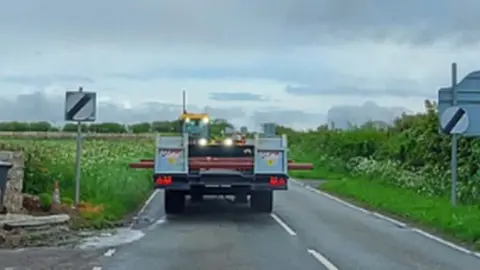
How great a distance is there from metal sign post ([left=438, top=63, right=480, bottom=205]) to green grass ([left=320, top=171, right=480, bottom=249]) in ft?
3.53

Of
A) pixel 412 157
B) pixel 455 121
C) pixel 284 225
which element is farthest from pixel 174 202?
pixel 412 157

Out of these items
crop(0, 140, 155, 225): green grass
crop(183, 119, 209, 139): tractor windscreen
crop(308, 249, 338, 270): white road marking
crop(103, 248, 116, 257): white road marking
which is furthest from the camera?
crop(183, 119, 209, 139): tractor windscreen

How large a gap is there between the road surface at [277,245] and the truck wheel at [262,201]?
1.08ft

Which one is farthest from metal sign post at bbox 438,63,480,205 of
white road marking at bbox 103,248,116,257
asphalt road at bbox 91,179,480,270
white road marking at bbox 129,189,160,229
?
white road marking at bbox 103,248,116,257

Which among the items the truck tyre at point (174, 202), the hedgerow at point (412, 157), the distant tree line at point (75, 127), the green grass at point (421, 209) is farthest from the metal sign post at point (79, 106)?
the distant tree line at point (75, 127)

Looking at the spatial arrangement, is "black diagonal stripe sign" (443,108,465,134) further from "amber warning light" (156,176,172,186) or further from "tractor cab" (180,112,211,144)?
"tractor cab" (180,112,211,144)

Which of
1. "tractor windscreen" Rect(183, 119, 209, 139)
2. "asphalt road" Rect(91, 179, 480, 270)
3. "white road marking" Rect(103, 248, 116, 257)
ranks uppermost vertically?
"tractor windscreen" Rect(183, 119, 209, 139)

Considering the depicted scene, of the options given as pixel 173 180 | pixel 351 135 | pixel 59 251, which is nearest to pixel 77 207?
pixel 173 180

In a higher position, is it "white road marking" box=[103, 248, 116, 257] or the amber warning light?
the amber warning light

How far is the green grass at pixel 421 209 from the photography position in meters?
17.6

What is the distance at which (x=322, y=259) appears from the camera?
13.7 meters

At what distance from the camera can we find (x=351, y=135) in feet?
167

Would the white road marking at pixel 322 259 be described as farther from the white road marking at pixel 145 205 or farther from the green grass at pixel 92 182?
the green grass at pixel 92 182

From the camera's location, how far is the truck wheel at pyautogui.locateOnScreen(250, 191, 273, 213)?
2252 centimetres
